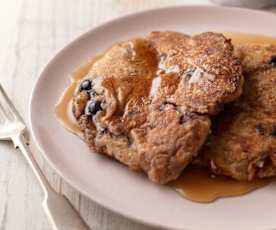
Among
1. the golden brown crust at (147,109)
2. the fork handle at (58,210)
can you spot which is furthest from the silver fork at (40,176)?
the golden brown crust at (147,109)

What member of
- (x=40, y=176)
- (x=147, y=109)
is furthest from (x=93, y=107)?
(x=40, y=176)

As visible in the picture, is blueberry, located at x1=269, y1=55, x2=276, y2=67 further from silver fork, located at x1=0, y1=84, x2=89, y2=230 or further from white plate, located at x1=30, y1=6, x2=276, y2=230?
silver fork, located at x1=0, y1=84, x2=89, y2=230

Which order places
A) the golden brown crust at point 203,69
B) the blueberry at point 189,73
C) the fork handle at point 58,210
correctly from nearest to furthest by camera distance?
1. the fork handle at point 58,210
2. the golden brown crust at point 203,69
3. the blueberry at point 189,73

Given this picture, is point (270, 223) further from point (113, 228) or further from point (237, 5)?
point (237, 5)

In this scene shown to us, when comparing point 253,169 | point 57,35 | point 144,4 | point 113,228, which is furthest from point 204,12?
point 113,228

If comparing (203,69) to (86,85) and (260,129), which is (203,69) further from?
(86,85)

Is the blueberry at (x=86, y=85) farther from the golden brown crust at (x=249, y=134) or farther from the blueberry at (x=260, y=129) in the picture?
the blueberry at (x=260, y=129)
